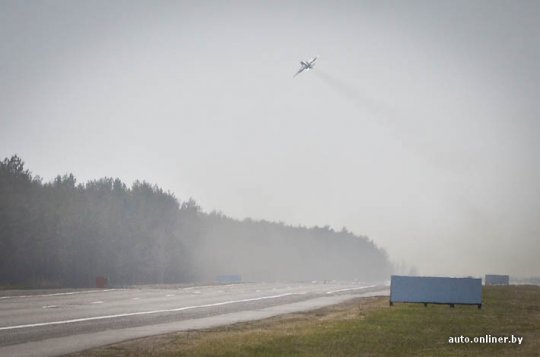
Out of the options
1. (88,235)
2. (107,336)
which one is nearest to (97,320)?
(107,336)

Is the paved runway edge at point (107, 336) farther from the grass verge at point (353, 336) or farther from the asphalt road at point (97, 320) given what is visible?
the grass verge at point (353, 336)

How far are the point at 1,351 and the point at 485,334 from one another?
1661cm

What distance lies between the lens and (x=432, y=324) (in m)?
30.9

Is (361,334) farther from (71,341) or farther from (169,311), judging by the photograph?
(169,311)

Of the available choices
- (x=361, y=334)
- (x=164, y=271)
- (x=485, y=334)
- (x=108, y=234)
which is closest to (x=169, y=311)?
(x=361, y=334)

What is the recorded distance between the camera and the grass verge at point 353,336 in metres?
21.3

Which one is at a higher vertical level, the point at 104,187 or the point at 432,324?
the point at 104,187

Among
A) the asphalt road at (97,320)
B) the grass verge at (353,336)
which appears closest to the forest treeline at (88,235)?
the asphalt road at (97,320)

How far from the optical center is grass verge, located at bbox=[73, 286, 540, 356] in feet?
69.9

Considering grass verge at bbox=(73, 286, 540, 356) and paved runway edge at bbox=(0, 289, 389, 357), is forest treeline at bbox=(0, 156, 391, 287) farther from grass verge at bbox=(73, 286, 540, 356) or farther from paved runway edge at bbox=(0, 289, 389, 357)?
grass verge at bbox=(73, 286, 540, 356)

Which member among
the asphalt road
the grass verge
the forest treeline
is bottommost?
the asphalt road

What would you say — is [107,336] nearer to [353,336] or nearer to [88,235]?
[353,336]

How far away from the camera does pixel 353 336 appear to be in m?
26.0

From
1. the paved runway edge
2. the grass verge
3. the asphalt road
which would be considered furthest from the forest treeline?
the grass verge
